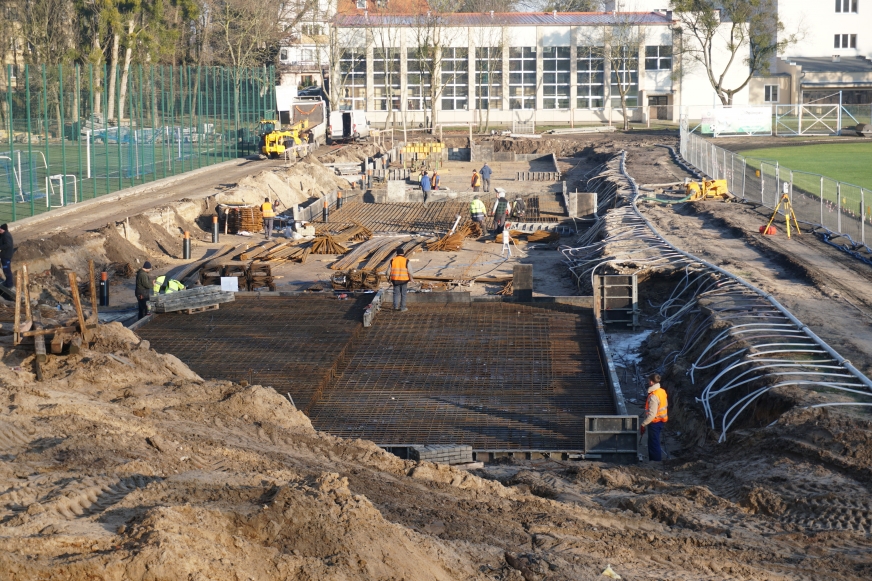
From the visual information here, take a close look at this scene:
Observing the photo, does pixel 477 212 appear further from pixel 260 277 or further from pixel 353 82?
pixel 353 82

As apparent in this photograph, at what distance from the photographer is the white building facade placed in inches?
2881

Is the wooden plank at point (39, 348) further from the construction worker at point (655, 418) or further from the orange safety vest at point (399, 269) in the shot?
the construction worker at point (655, 418)

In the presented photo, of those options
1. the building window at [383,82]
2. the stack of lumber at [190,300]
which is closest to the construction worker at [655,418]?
the stack of lumber at [190,300]

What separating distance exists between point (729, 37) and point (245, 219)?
52.3 m

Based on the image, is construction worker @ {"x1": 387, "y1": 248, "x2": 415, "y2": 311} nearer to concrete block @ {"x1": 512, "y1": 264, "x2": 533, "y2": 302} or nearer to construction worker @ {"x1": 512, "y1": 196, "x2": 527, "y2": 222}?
concrete block @ {"x1": 512, "y1": 264, "x2": 533, "y2": 302}

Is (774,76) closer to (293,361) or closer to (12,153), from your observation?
(12,153)

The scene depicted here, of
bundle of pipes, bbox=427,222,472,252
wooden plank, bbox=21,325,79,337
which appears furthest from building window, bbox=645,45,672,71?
wooden plank, bbox=21,325,79,337

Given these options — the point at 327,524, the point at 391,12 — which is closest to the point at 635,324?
the point at 327,524

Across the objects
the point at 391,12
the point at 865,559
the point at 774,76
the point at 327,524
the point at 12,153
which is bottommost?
the point at 865,559

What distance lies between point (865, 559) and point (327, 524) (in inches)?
181

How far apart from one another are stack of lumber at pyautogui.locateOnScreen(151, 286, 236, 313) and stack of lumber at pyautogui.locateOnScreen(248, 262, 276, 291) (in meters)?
3.27

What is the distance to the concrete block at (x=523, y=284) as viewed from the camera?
19328mm

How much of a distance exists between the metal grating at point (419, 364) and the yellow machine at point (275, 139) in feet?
98.2

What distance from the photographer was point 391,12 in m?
81.5
